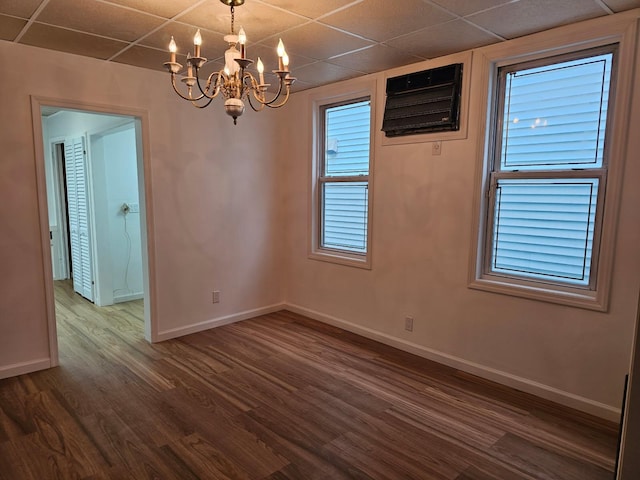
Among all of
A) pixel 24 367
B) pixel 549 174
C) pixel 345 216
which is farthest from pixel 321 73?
pixel 24 367

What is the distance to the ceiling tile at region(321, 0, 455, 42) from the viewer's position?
2.31 m

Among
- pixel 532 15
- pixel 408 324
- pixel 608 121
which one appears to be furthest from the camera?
pixel 408 324

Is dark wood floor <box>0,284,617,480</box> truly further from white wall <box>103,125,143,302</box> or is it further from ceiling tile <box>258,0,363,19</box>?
ceiling tile <box>258,0,363,19</box>

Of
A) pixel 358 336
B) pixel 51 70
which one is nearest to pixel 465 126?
pixel 358 336

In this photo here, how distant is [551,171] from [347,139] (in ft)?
6.45

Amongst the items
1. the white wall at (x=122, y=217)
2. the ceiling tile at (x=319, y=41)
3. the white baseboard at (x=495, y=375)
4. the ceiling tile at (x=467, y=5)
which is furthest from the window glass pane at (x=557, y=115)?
the white wall at (x=122, y=217)

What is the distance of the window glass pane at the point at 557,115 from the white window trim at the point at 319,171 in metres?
1.17

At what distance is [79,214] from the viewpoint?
525 centimetres

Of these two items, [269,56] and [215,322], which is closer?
[269,56]

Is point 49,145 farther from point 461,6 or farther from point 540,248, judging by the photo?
point 540,248

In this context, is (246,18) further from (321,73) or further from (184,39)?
(321,73)

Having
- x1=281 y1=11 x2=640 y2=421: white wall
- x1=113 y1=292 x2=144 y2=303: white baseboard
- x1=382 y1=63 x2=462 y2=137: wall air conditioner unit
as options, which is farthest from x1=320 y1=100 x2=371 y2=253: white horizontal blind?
x1=113 y1=292 x2=144 y2=303: white baseboard

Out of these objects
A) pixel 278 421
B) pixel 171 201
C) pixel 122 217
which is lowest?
pixel 278 421

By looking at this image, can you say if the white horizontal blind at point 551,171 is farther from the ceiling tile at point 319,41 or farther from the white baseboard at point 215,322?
the white baseboard at point 215,322
